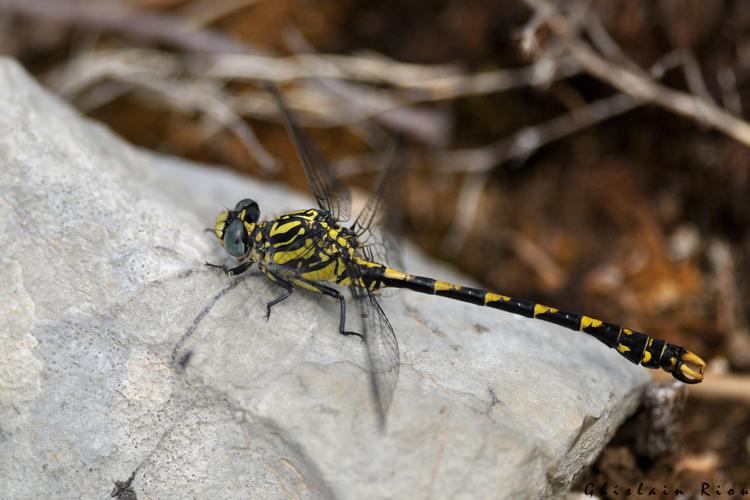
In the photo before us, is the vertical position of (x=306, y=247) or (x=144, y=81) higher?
(x=144, y=81)

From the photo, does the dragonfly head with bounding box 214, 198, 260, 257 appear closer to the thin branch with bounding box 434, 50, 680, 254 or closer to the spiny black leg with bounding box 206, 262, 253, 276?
the spiny black leg with bounding box 206, 262, 253, 276

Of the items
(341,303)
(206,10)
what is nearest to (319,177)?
(341,303)

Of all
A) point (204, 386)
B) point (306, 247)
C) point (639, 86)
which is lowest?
point (204, 386)

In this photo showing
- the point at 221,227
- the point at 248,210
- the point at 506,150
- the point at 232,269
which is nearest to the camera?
the point at 232,269

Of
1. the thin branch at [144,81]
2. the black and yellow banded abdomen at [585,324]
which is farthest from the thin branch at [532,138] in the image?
the black and yellow banded abdomen at [585,324]

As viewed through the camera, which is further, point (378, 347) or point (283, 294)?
point (283, 294)

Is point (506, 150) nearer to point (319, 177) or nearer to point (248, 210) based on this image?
point (319, 177)

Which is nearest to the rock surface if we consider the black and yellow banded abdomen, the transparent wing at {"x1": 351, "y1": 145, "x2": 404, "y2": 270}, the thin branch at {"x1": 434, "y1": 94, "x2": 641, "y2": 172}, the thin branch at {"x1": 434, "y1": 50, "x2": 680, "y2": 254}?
the black and yellow banded abdomen

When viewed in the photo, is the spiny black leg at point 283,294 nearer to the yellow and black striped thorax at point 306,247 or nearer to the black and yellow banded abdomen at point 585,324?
the yellow and black striped thorax at point 306,247
